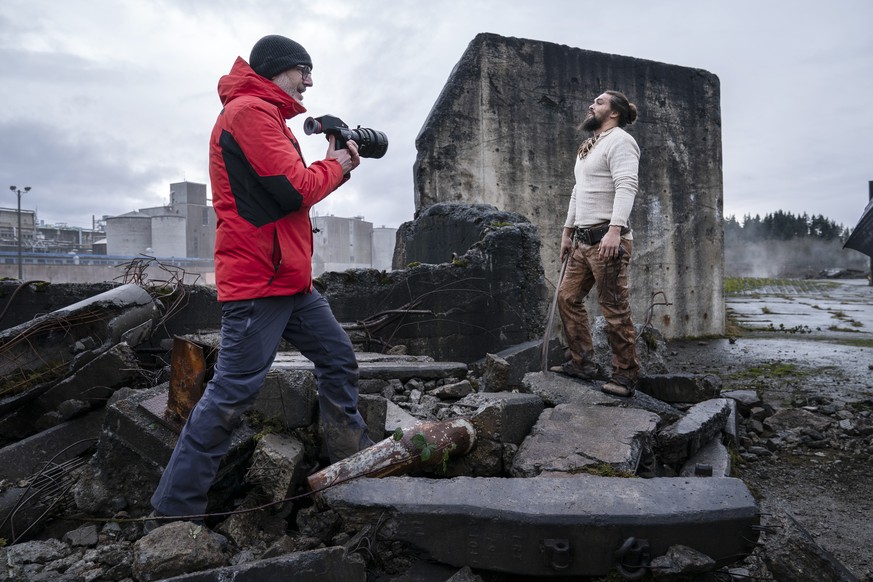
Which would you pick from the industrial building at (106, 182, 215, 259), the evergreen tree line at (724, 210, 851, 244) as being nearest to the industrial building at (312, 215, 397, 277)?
the industrial building at (106, 182, 215, 259)

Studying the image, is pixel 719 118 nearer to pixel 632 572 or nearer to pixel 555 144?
pixel 555 144

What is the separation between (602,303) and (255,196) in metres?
2.41

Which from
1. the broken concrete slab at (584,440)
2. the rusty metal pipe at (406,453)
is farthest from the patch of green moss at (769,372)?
the rusty metal pipe at (406,453)

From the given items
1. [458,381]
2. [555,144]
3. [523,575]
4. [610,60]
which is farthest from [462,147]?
[523,575]

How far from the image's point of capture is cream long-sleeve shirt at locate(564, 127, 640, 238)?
12.5 feet

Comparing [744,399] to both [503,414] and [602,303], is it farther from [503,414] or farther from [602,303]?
[503,414]

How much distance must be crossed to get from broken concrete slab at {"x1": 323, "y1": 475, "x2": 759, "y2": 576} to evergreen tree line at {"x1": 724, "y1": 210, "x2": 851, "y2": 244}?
44.0m

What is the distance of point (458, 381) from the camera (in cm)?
448

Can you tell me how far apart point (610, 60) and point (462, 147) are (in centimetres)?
332

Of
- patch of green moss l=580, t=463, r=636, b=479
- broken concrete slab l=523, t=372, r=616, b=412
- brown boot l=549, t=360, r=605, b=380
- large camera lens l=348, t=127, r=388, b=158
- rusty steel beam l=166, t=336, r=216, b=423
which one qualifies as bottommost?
patch of green moss l=580, t=463, r=636, b=479

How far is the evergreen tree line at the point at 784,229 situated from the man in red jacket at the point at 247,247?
146 feet

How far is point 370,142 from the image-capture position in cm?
306

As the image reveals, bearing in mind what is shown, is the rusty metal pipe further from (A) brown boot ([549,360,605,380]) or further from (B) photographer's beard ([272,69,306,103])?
(B) photographer's beard ([272,69,306,103])

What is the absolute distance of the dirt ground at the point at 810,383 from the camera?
3.24 m
